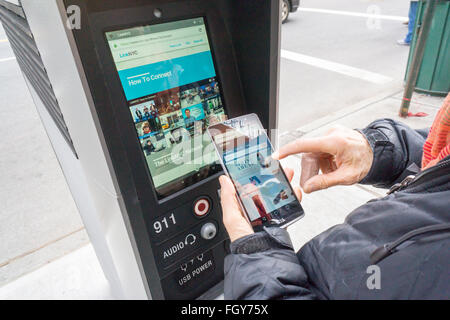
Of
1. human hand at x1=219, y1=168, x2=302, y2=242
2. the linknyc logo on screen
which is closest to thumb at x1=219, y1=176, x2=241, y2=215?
human hand at x1=219, y1=168, x2=302, y2=242

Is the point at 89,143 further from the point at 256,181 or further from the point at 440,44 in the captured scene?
the point at 440,44

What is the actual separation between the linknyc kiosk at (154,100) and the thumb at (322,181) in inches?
9.2

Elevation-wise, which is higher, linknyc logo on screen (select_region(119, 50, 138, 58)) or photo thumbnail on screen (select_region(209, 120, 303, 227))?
linknyc logo on screen (select_region(119, 50, 138, 58))

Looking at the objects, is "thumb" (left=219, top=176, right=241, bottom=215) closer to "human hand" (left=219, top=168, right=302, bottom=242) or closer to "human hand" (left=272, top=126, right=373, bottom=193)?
"human hand" (left=219, top=168, right=302, bottom=242)

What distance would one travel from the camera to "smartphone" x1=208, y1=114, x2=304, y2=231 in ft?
3.16

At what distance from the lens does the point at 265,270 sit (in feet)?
2.46

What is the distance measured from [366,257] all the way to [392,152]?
58 cm

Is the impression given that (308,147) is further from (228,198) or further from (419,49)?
(419,49)

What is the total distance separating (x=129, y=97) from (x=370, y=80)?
4479 millimetres

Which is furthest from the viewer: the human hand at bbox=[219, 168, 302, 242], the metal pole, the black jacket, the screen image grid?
the metal pole

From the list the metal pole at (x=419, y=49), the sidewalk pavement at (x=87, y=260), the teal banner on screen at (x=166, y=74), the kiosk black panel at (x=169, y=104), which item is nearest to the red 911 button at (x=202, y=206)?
the kiosk black panel at (x=169, y=104)

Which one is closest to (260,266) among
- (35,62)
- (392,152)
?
(392,152)

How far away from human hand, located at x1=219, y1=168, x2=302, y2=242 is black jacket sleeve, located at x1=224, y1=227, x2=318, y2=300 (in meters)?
0.04

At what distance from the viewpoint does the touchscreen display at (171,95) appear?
0.82 metres
